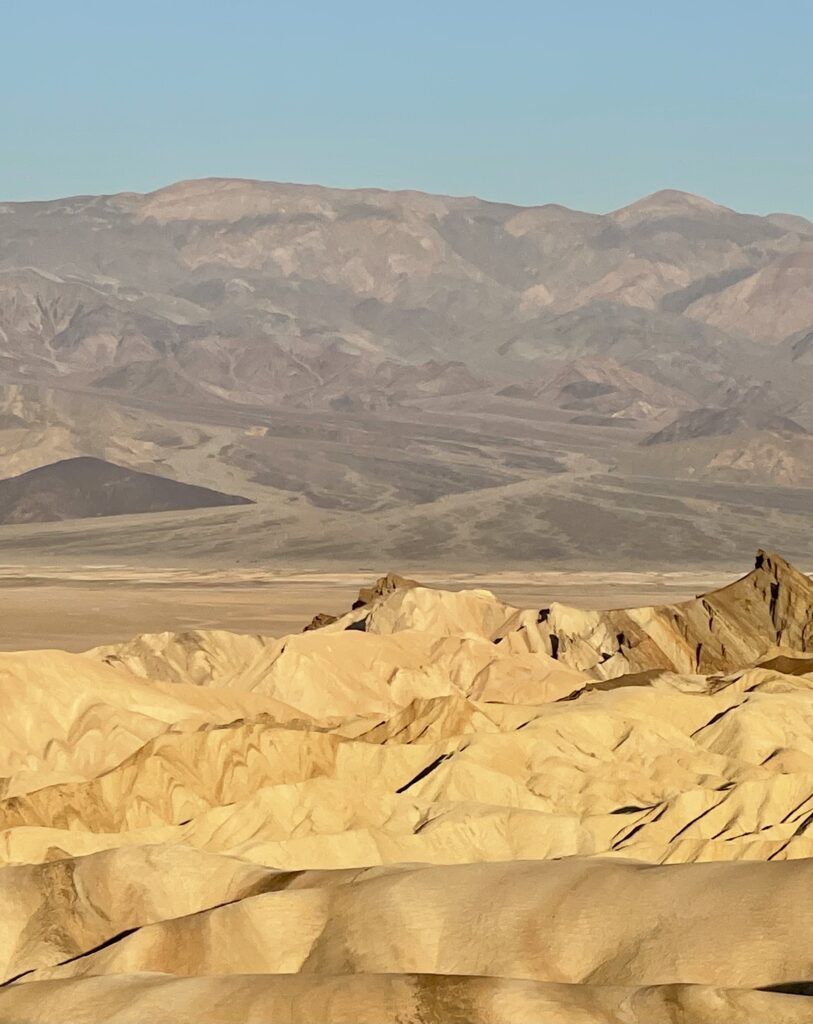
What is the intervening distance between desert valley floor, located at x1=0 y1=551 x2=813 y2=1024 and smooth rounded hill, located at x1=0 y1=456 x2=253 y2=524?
80224 millimetres

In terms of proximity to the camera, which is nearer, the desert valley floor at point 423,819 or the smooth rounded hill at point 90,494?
the desert valley floor at point 423,819

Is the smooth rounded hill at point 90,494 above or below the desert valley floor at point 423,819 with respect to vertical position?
below

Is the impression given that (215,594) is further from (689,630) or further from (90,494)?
(90,494)

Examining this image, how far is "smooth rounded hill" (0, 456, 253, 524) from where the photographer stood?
139000 mm

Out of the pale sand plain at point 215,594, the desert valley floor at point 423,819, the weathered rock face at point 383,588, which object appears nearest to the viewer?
the desert valley floor at point 423,819

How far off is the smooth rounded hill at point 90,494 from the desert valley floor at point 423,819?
8022 centimetres

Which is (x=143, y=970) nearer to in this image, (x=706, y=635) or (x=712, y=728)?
(x=712, y=728)

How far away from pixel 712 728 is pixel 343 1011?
2260cm

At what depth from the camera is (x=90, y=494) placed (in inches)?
5610

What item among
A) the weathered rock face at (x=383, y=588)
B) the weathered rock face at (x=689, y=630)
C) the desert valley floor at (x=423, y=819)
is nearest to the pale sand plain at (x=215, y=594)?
the weathered rock face at (x=383, y=588)

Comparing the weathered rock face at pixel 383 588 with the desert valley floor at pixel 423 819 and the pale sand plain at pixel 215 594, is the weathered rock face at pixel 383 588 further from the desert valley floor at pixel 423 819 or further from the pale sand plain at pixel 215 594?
the pale sand plain at pixel 215 594

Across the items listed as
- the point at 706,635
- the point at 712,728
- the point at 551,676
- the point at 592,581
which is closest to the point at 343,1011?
the point at 712,728

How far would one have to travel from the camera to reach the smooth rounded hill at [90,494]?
456ft

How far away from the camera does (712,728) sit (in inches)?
1526
